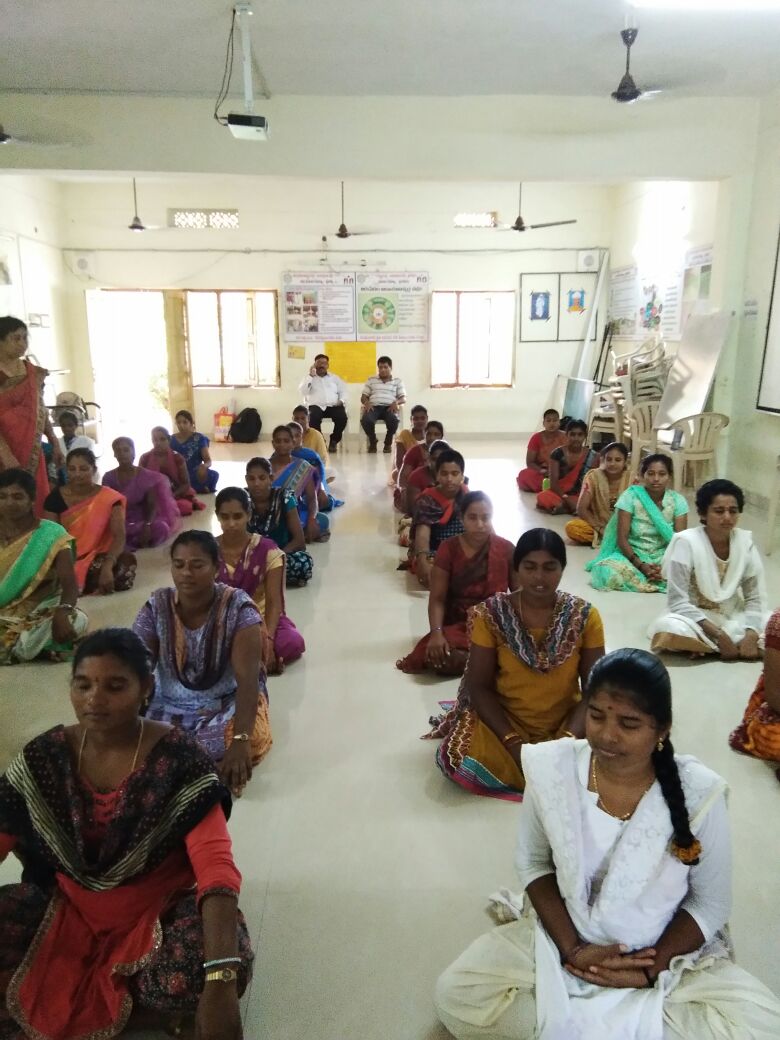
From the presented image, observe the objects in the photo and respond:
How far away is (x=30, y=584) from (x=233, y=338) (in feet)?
27.0

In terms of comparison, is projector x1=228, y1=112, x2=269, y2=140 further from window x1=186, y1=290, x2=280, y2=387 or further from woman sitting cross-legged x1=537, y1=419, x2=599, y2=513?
window x1=186, y1=290, x2=280, y2=387

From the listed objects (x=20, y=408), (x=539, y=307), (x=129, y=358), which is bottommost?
(x=129, y=358)

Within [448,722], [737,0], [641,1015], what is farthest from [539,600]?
[737,0]

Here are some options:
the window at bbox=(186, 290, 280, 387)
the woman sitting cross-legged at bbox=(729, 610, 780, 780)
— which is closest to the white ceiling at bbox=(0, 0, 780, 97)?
the woman sitting cross-legged at bbox=(729, 610, 780, 780)

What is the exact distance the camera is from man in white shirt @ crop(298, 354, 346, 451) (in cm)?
971

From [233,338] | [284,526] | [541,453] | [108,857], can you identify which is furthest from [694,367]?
[108,857]

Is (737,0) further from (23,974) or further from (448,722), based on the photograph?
(23,974)

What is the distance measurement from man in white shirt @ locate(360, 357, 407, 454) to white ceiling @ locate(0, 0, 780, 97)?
4203 mm

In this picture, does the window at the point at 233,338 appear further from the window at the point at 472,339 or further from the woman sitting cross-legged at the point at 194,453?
the woman sitting cross-legged at the point at 194,453

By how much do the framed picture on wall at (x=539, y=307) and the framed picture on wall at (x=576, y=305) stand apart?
0.27 feet

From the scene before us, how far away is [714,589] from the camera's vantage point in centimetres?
343

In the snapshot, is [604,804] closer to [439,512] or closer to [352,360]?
[439,512]

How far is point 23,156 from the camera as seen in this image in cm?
614

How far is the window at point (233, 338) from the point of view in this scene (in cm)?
1104
